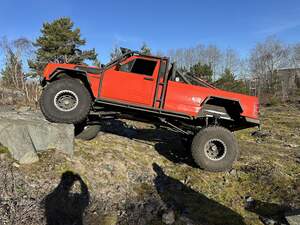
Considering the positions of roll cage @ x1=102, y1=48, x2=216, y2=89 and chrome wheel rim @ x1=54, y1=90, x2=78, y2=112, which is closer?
chrome wheel rim @ x1=54, y1=90, x2=78, y2=112

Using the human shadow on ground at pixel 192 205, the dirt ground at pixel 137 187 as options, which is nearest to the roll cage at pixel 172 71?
the dirt ground at pixel 137 187

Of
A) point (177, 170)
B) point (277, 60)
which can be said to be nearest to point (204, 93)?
point (177, 170)

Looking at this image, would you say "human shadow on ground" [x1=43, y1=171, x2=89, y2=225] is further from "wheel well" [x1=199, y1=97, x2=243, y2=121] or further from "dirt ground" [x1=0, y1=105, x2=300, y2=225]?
"wheel well" [x1=199, y1=97, x2=243, y2=121]

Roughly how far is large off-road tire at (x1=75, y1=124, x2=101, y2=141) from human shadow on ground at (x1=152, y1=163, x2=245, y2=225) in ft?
7.17

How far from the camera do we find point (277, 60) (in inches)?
2302

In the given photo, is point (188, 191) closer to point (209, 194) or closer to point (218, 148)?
point (209, 194)

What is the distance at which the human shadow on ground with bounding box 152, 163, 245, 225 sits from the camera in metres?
5.13

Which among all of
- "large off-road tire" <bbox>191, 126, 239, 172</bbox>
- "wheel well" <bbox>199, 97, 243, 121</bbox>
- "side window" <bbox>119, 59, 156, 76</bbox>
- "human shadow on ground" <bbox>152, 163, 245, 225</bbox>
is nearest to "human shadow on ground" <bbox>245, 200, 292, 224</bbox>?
"human shadow on ground" <bbox>152, 163, 245, 225</bbox>

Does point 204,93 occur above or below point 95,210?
above

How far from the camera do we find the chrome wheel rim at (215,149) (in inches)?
278

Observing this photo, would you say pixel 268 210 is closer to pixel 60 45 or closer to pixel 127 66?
pixel 127 66

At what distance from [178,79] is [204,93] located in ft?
2.24

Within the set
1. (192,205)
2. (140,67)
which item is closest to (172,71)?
(140,67)

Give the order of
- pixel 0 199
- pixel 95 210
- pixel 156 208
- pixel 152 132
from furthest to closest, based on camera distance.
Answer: pixel 152 132 → pixel 156 208 → pixel 95 210 → pixel 0 199
